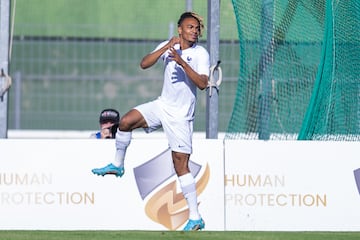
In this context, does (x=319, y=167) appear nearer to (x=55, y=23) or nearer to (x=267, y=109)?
(x=267, y=109)

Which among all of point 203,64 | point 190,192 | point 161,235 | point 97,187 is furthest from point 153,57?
point 97,187

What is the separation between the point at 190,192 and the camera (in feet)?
36.4

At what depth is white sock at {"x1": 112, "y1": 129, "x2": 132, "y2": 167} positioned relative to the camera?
11180 millimetres

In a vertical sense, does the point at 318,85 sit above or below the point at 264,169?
above

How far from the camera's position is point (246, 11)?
12.6 m

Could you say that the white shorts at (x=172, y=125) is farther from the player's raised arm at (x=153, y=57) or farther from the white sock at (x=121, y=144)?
the player's raised arm at (x=153, y=57)

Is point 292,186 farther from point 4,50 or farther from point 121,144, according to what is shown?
point 4,50

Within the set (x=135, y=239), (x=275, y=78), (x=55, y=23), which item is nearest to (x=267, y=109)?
(x=275, y=78)

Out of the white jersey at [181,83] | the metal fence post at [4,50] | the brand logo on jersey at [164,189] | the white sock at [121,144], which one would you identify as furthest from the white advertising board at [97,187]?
the white jersey at [181,83]

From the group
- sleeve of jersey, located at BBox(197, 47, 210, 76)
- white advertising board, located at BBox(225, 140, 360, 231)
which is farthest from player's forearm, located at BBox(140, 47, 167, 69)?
white advertising board, located at BBox(225, 140, 360, 231)

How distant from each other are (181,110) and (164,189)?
137 cm

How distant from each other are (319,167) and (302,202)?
40 centimetres

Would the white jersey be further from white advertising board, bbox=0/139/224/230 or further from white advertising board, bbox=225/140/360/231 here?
white advertising board, bbox=225/140/360/231

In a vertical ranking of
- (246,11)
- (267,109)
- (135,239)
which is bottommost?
(135,239)
